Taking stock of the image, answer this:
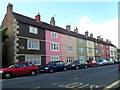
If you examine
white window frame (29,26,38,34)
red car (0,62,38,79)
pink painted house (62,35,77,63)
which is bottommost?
red car (0,62,38,79)

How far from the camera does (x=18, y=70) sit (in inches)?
517

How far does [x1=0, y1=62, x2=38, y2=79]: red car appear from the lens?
482 inches

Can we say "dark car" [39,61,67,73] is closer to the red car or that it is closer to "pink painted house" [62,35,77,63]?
the red car

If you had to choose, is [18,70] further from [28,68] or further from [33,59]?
[33,59]

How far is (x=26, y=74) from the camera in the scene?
14.1 metres

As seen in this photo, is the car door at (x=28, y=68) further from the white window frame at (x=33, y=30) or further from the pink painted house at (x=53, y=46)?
the pink painted house at (x=53, y=46)

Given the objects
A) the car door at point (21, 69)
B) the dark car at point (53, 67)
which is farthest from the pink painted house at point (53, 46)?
the car door at point (21, 69)

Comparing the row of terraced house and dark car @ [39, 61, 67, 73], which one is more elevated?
the row of terraced house

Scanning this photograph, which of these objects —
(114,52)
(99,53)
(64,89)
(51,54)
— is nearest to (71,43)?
(51,54)

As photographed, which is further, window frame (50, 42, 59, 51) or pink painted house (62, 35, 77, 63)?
pink painted house (62, 35, 77, 63)

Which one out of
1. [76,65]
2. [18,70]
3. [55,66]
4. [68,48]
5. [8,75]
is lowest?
[76,65]

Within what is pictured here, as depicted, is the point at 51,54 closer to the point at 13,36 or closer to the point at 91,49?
the point at 13,36

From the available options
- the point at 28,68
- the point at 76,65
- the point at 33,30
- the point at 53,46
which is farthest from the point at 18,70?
the point at 53,46

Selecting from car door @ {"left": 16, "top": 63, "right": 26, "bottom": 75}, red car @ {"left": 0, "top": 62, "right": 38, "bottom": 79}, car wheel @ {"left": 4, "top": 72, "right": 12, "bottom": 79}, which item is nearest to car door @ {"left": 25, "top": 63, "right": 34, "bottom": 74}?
red car @ {"left": 0, "top": 62, "right": 38, "bottom": 79}
